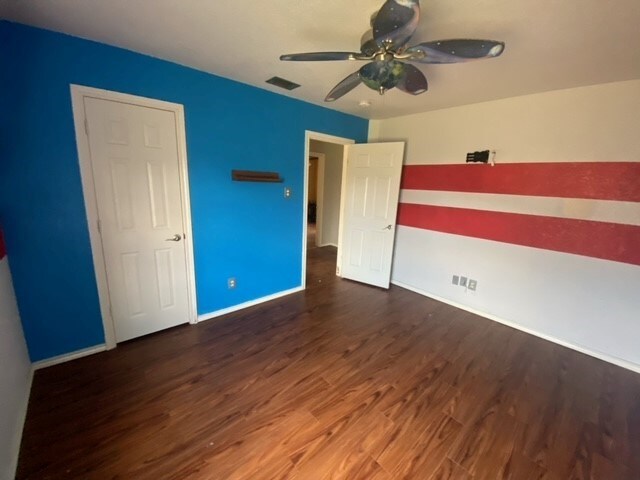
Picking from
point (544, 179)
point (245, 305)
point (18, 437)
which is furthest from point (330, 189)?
point (18, 437)

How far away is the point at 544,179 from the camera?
2410 millimetres

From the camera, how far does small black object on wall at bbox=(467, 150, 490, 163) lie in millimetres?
2719

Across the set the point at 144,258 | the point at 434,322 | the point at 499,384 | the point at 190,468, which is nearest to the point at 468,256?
the point at 434,322

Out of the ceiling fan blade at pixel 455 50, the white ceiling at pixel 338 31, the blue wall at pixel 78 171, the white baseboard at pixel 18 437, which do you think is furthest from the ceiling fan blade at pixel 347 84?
the white baseboard at pixel 18 437

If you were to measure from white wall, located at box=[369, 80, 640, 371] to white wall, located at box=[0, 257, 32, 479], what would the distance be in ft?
11.9

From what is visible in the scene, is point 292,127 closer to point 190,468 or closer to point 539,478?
point 190,468

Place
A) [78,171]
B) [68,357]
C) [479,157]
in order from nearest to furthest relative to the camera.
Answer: [78,171] → [68,357] → [479,157]

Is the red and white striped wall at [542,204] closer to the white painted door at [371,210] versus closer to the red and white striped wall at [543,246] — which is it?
the red and white striped wall at [543,246]

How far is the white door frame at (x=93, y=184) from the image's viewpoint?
5.81 ft

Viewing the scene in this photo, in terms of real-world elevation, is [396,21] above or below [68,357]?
above

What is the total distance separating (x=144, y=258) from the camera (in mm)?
2168

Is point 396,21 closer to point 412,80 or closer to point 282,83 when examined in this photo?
point 412,80

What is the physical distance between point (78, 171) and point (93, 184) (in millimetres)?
112

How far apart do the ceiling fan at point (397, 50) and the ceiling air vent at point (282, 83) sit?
985mm
